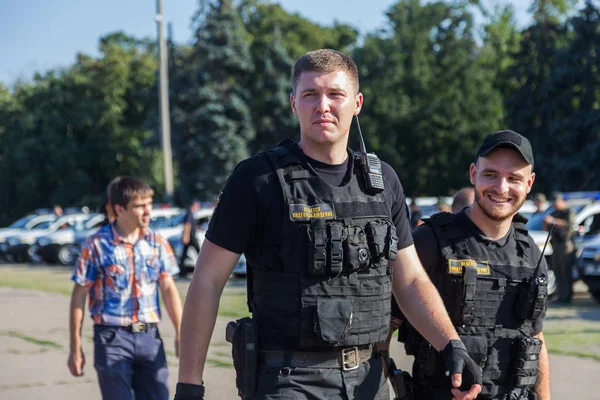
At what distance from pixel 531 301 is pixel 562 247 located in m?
11.4

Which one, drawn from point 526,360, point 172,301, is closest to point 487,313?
point 526,360

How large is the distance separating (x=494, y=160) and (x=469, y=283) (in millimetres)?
542

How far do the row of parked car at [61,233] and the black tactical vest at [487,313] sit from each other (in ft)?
59.1

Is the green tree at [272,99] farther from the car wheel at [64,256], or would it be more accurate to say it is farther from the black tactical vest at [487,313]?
the black tactical vest at [487,313]

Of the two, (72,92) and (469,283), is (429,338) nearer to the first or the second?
(469,283)

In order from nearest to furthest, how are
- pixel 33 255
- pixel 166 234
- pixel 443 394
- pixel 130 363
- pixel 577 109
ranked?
pixel 443 394 → pixel 130 363 → pixel 166 234 → pixel 33 255 → pixel 577 109

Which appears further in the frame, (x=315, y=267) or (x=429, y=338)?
(x=429, y=338)

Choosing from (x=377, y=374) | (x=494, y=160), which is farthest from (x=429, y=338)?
(x=494, y=160)

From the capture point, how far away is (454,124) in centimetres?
4281

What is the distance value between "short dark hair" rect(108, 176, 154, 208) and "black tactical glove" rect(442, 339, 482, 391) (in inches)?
104

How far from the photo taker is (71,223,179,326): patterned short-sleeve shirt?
Result: 17.5 feet

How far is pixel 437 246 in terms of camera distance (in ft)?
13.0

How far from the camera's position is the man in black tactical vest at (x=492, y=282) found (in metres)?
3.84

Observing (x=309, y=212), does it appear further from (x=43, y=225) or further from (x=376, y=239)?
(x=43, y=225)
